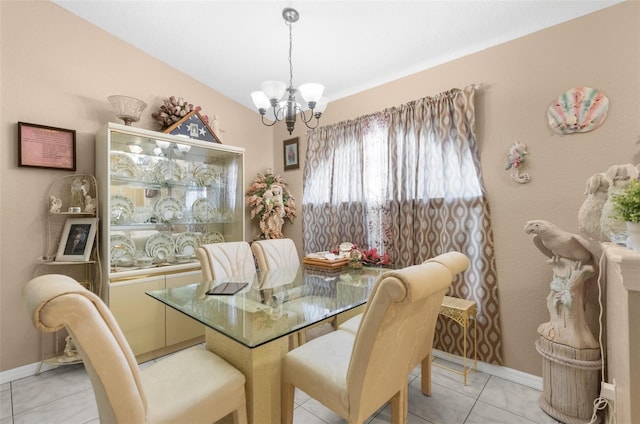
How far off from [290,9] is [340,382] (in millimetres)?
2391

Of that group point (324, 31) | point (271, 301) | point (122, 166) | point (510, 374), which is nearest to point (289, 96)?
point (324, 31)

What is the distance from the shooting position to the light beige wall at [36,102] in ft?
7.25

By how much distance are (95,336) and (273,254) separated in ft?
5.87

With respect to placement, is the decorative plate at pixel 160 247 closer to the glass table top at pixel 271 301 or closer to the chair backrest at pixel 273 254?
the chair backrest at pixel 273 254

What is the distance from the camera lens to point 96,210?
246cm

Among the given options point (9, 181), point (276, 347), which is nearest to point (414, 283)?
point (276, 347)

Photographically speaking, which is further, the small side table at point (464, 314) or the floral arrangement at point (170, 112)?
the floral arrangement at point (170, 112)

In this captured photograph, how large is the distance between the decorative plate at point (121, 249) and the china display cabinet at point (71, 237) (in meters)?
0.14

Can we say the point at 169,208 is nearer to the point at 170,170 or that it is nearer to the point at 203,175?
the point at 170,170

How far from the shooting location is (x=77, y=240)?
2381 mm

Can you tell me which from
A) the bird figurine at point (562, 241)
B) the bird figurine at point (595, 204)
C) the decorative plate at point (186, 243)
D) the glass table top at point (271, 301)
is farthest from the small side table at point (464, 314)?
the decorative plate at point (186, 243)

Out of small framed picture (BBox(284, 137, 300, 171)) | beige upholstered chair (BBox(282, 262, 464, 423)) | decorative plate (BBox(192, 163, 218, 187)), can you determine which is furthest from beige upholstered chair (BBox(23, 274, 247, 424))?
small framed picture (BBox(284, 137, 300, 171))

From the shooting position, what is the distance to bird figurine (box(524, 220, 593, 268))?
171 cm

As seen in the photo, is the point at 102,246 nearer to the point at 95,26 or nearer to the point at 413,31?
the point at 95,26
